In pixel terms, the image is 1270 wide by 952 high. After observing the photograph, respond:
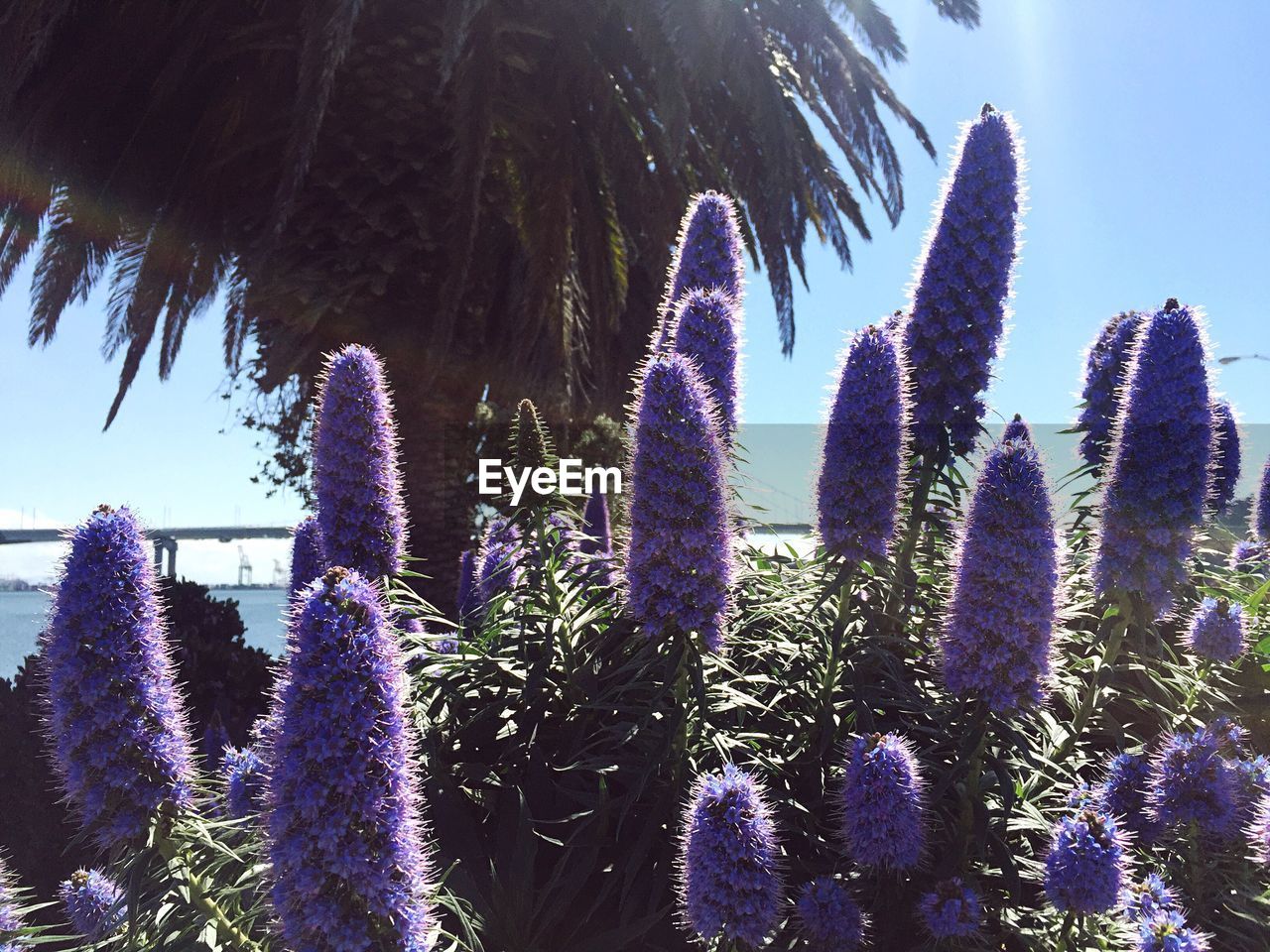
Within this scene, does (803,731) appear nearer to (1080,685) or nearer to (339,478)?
(1080,685)

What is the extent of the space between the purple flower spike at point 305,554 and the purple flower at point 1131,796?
2.50 meters

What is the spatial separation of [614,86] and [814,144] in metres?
2.35

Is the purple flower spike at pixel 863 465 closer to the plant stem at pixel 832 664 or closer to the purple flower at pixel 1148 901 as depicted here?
the plant stem at pixel 832 664

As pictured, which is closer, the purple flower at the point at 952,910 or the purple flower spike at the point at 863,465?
the purple flower at the point at 952,910

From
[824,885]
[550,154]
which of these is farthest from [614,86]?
[824,885]

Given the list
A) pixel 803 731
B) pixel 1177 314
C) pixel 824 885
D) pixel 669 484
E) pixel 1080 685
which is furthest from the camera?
pixel 1080 685

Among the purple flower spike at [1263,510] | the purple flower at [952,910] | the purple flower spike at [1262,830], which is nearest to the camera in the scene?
the purple flower at [952,910]

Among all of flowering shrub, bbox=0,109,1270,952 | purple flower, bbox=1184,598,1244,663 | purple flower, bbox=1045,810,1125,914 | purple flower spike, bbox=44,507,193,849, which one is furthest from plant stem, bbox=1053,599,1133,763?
purple flower spike, bbox=44,507,193,849

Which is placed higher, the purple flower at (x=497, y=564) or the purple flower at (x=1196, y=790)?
the purple flower at (x=497, y=564)

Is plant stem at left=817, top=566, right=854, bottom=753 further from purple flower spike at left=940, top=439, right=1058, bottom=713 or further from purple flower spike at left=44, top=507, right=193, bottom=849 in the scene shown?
purple flower spike at left=44, top=507, right=193, bottom=849

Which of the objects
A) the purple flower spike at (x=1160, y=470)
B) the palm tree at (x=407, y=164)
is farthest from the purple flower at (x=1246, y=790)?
the palm tree at (x=407, y=164)

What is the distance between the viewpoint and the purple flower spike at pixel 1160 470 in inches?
116

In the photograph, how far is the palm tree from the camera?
31.0ft

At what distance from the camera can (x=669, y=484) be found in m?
2.40
